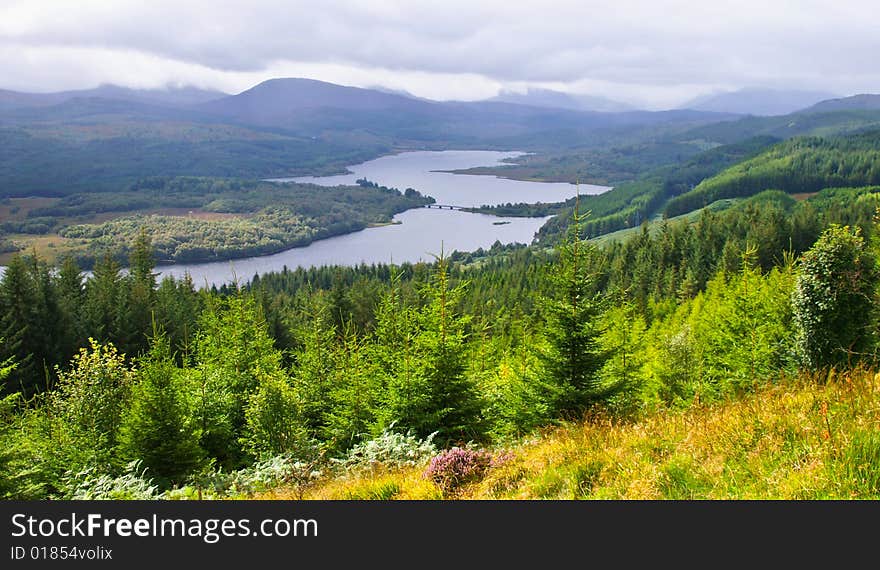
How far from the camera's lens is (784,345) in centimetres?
2180

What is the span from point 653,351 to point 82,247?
192051 mm

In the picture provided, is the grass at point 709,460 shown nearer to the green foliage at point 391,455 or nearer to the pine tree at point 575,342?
the green foliage at point 391,455

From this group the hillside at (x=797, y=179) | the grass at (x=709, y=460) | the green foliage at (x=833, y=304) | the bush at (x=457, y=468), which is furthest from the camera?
the hillside at (x=797, y=179)

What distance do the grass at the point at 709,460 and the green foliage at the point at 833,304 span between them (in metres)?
11.2

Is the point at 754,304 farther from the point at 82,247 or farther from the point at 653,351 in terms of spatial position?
the point at 82,247

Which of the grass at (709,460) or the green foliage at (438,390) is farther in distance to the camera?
the green foliage at (438,390)

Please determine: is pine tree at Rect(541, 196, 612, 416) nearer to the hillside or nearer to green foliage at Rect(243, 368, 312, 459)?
green foliage at Rect(243, 368, 312, 459)

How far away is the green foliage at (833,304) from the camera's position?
18.1 meters

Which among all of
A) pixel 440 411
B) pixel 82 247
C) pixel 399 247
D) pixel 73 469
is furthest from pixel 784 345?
pixel 82 247

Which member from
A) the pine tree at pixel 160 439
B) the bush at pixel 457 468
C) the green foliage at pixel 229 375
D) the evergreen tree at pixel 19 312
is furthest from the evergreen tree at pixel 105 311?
the bush at pixel 457 468

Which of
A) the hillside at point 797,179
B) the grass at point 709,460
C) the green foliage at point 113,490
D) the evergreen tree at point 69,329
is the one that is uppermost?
the hillside at point 797,179

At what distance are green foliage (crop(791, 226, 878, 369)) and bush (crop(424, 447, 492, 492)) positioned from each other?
1519 cm

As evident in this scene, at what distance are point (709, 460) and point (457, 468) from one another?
356 centimetres

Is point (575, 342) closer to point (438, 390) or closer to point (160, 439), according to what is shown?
point (438, 390)
